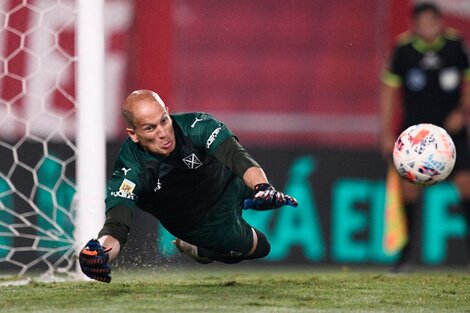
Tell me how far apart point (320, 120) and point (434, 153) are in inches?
143

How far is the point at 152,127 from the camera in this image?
16.9 feet

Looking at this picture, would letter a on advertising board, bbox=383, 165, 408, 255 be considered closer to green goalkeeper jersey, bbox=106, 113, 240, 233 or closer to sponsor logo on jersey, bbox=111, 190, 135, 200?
green goalkeeper jersey, bbox=106, 113, 240, 233

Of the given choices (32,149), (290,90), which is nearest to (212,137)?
(32,149)

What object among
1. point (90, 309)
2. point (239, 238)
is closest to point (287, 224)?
point (239, 238)

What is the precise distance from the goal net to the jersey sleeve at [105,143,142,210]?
1.76 metres

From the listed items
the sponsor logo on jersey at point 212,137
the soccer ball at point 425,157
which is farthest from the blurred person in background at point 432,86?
the sponsor logo on jersey at point 212,137

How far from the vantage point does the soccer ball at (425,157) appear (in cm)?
593

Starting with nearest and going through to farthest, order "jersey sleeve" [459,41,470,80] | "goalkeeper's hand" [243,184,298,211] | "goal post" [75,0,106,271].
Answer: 1. "goalkeeper's hand" [243,184,298,211]
2. "goal post" [75,0,106,271]
3. "jersey sleeve" [459,41,470,80]

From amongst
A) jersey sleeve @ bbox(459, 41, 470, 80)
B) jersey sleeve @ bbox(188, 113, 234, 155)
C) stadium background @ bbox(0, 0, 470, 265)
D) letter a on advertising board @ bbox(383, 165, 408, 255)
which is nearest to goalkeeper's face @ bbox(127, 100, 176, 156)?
jersey sleeve @ bbox(188, 113, 234, 155)

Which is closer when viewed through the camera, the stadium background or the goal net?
the goal net

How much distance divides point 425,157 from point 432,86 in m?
2.57

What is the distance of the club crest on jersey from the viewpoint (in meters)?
5.42

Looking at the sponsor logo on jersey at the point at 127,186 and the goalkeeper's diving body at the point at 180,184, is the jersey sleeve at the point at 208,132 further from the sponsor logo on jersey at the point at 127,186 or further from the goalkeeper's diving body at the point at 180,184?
the sponsor logo on jersey at the point at 127,186

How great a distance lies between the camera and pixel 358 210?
8844 mm
